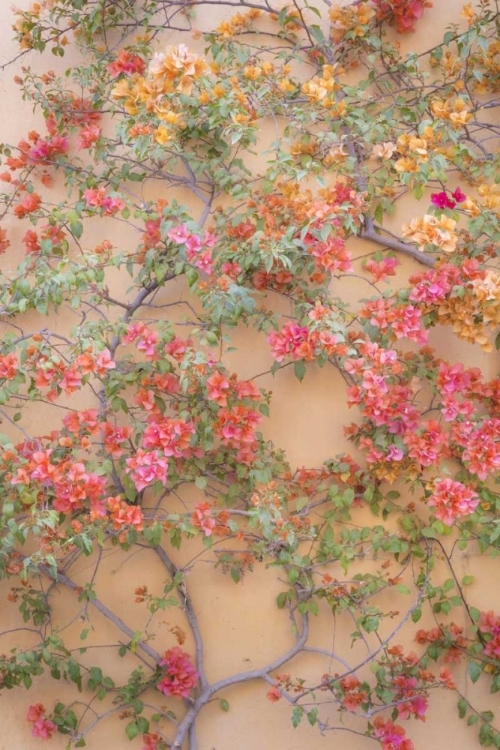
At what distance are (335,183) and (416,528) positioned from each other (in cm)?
93

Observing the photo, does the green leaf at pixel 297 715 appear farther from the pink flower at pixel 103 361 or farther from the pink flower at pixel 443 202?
the pink flower at pixel 443 202

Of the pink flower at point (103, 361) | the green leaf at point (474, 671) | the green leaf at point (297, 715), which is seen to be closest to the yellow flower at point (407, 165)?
the pink flower at point (103, 361)

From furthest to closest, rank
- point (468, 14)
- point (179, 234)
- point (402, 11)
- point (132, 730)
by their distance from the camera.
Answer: point (402, 11) → point (468, 14) → point (132, 730) → point (179, 234)

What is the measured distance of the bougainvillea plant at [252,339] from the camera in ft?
6.30

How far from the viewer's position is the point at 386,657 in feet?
6.66

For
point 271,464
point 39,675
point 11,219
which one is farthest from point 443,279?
point 39,675

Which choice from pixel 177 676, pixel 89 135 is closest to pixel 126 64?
pixel 89 135

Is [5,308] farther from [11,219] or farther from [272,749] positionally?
[272,749]

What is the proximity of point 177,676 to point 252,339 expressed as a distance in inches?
34.5

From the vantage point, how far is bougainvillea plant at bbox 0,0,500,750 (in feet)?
6.30

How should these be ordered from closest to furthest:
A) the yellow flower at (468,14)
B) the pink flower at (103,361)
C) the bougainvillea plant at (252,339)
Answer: the pink flower at (103,361) → the bougainvillea plant at (252,339) → the yellow flower at (468,14)

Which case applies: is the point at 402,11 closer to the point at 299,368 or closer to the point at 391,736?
the point at 299,368

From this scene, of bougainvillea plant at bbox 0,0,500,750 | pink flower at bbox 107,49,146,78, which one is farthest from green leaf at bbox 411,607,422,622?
pink flower at bbox 107,49,146,78

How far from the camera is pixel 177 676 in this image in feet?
6.68
